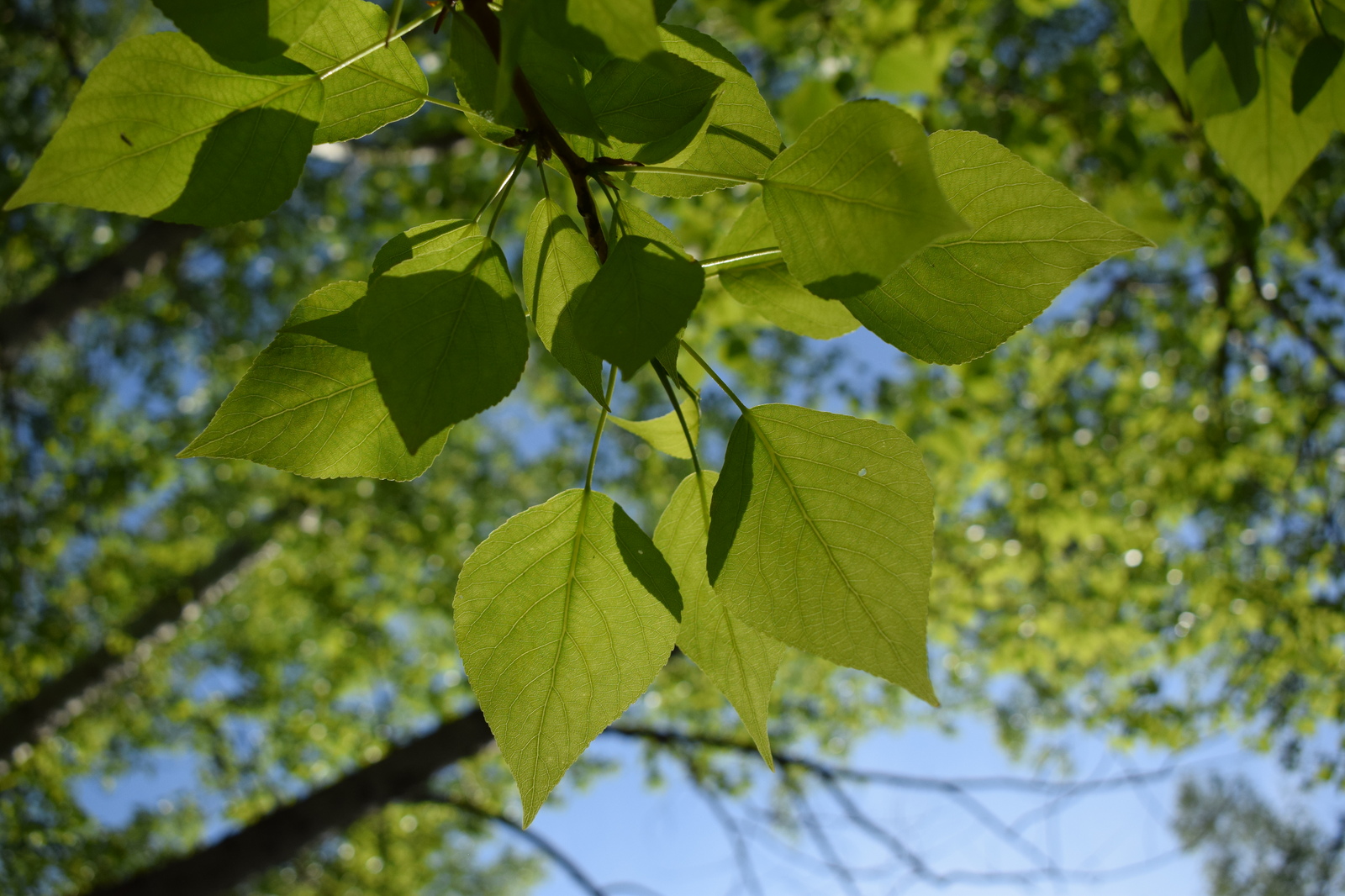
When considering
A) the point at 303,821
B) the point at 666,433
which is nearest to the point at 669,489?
the point at 303,821

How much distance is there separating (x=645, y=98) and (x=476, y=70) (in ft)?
0.34

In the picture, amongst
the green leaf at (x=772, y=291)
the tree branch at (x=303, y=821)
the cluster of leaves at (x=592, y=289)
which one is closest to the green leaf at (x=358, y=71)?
the cluster of leaves at (x=592, y=289)

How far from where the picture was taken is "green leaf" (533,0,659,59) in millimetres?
355

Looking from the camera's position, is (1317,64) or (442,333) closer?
(442,333)

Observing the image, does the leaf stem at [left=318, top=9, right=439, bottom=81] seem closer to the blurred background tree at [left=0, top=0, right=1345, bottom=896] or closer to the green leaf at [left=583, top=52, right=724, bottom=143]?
the green leaf at [left=583, top=52, right=724, bottom=143]

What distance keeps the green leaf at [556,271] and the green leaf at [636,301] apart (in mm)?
62

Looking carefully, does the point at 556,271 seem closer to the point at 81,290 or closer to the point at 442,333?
the point at 442,333

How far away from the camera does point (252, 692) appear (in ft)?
22.6

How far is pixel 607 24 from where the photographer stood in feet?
1.18

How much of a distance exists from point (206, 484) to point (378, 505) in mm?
2394

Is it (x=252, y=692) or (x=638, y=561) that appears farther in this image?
(x=252, y=692)

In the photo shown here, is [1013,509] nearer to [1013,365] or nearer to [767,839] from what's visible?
[1013,365]

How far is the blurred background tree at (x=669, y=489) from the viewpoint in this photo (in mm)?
3768

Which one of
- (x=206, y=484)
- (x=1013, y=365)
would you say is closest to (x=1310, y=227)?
(x=1013, y=365)
